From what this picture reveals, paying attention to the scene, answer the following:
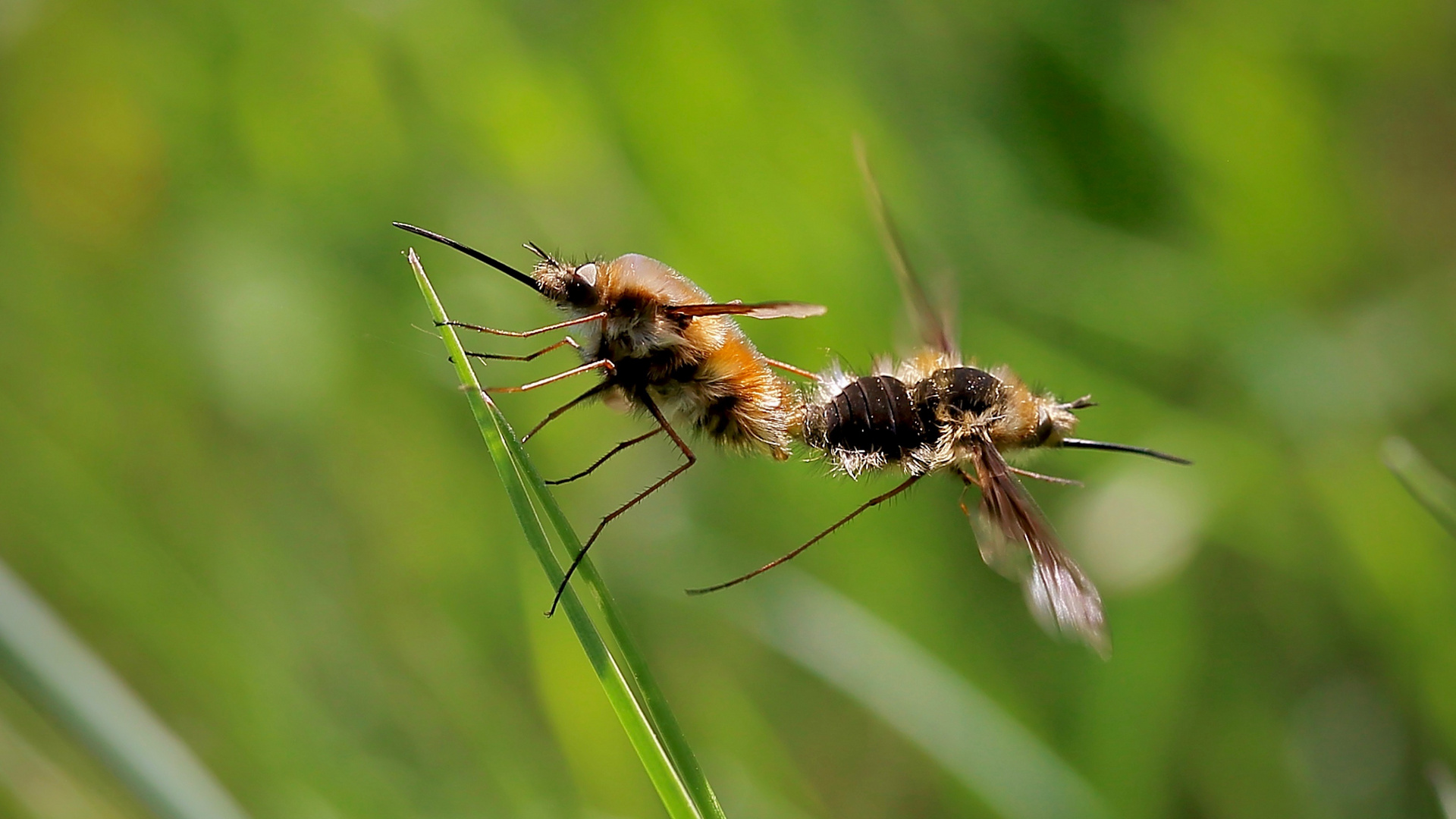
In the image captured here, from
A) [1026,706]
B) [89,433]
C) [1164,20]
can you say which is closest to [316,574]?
[89,433]

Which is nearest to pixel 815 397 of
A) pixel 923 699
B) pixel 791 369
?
pixel 791 369

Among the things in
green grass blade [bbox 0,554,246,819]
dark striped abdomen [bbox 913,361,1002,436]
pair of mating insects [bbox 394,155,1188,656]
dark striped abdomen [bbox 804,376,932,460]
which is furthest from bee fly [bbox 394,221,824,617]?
green grass blade [bbox 0,554,246,819]

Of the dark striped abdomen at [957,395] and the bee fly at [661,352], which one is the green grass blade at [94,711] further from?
the dark striped abdomen at [957,395]

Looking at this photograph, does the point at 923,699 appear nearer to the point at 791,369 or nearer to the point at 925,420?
the point at 925,420

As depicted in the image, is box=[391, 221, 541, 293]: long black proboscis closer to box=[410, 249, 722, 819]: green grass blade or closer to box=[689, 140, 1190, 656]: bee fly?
box=[410, 249, 722, 819]: green grass blade

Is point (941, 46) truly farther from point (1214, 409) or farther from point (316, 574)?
point (316, 574)

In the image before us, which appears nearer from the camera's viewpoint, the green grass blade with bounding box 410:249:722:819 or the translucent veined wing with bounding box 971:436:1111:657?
the green grass blade with bounding box 410:249:722:819

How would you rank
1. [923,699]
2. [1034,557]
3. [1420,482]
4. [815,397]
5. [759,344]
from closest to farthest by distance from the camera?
[1420,482], [1034,557], [923,699], [815,397], [759,344]
